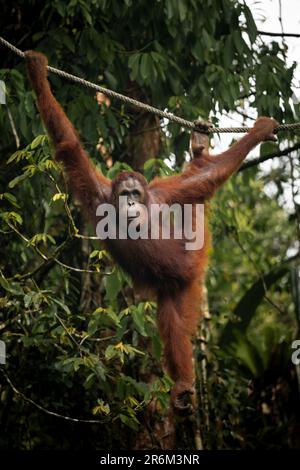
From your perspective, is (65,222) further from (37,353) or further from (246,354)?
(246,354)

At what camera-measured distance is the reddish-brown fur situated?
445 cm

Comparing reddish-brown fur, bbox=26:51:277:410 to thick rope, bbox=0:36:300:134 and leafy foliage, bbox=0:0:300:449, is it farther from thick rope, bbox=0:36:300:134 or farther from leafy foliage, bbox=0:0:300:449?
thick rope, bbox=0:36:300:134

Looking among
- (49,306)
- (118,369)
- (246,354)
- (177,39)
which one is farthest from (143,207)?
(246,354)

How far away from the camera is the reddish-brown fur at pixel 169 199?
14.6 ft

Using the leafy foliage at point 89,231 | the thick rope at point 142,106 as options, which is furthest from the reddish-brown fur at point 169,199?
the thick rope at point 142,106

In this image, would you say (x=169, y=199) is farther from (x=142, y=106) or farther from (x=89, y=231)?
(x=89, y=231)

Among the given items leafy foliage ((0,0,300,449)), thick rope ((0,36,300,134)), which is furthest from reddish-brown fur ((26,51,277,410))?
thick rope ((0,36,300,134))

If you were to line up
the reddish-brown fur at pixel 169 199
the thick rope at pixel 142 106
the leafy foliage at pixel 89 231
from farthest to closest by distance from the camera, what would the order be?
the leafy foliage at pixel 89 231
the reddish-brown fur at pixel 169 199
the thick rope at pixel 142 106

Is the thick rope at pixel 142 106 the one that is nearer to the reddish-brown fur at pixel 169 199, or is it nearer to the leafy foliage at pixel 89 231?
the reddish-brown fur at pixel 169 199

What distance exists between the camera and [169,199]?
4648 millimetres

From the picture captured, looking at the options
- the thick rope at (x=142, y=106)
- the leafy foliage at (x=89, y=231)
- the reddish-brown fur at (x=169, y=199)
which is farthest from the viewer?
the leafy foliage at (x=89, y=231)

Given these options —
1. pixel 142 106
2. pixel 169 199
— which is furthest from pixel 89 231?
pixel 142 106

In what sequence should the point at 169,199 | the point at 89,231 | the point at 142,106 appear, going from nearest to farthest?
the point at 142,106, the point at 169,199, the point at 89,231
